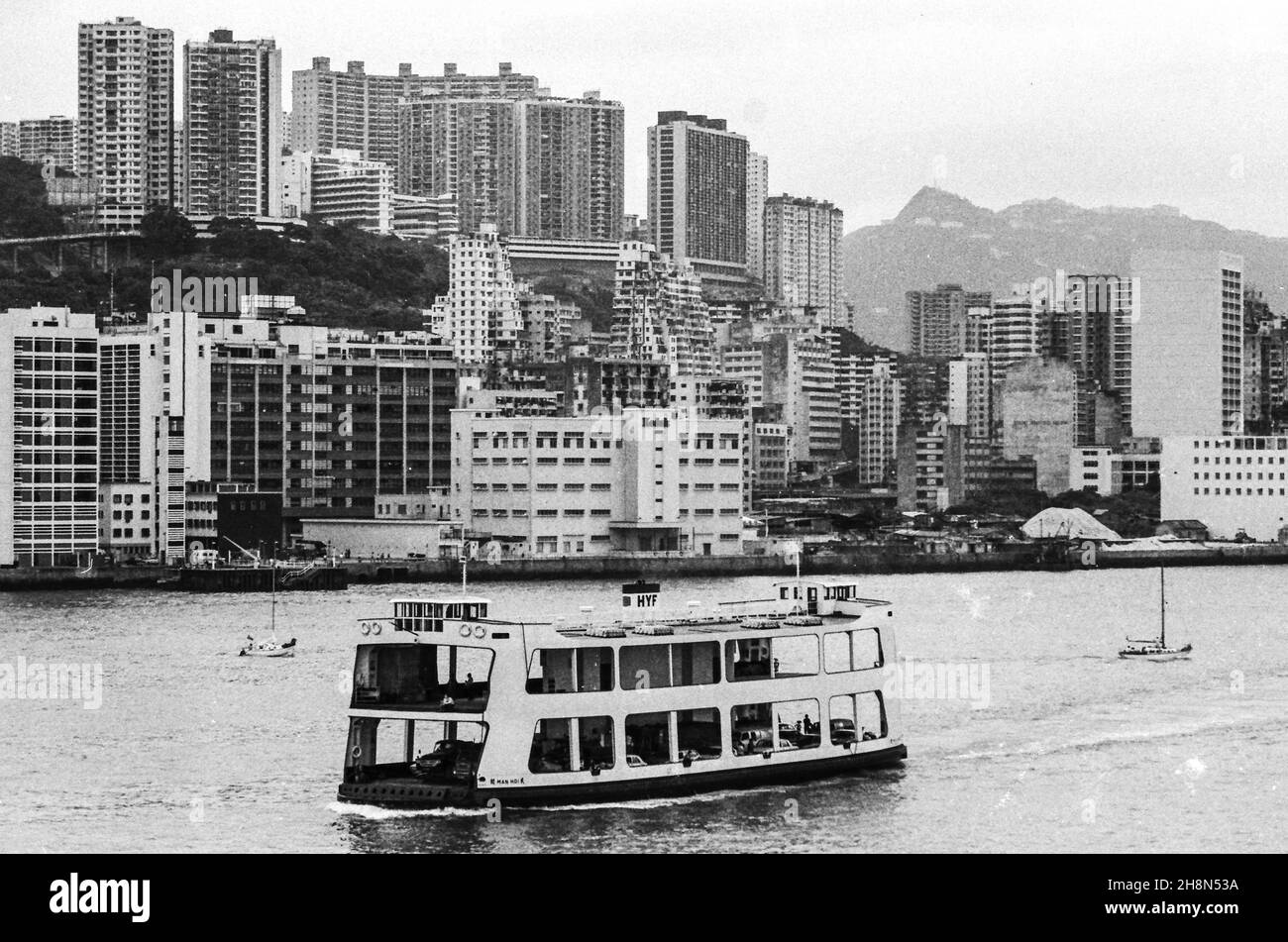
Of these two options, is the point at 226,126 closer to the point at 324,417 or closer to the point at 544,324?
the point at 544,324

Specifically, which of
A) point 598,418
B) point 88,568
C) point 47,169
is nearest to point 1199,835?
point 88,568

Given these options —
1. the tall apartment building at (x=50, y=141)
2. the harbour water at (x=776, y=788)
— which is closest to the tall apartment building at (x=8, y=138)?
the tall apartment building at (x=50, y=141)

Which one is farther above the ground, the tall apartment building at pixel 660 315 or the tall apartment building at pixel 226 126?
the tall apartment building at pixel 226 126

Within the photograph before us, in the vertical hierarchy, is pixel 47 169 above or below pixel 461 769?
above

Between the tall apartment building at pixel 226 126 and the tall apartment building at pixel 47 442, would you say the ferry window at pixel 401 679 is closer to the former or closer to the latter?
the tall apartment building at pixel 47 442
